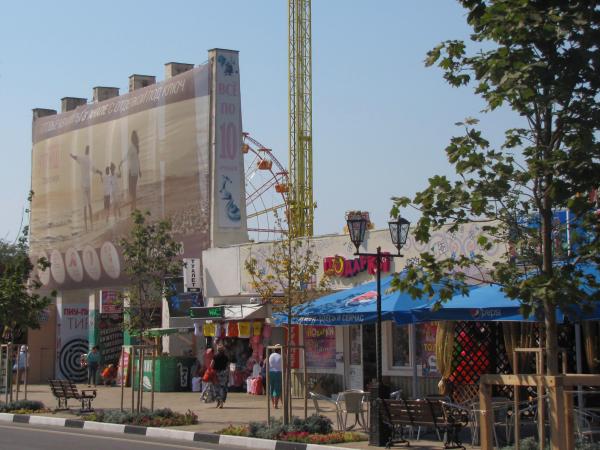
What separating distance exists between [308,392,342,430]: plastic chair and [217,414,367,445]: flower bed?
0.44m

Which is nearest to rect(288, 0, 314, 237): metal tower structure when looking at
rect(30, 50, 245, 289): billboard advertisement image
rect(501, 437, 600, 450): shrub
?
rect(30, 50, 245, 289): billboard advertisement image

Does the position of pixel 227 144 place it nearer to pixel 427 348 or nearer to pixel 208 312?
pixel 208 312

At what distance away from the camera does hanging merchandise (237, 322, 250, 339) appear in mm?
30891

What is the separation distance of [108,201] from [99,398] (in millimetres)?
12426

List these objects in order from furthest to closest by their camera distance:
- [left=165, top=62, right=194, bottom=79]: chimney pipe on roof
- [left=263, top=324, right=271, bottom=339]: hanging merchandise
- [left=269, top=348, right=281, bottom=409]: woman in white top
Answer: [left=165, top=62, right=194, bottom=79]: chimney pipe on roof < [left=263, top=324, right=271, bottom=339]: hanging merchandise < [left=269, top=348, right=281, bottom=409]: woman in white top

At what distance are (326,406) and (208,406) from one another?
311cm

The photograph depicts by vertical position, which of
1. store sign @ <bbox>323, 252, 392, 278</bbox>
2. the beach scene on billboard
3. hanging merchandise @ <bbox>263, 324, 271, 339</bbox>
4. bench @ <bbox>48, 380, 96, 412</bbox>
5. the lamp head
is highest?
the beach scene on billboard

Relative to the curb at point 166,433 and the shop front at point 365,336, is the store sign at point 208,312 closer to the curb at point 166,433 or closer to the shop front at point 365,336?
the shop front at point 365,336

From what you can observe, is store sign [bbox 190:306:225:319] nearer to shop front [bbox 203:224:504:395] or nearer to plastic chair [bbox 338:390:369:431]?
shop front [bbox 203:224:504:395]

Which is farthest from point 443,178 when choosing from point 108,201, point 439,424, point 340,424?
point 108,201

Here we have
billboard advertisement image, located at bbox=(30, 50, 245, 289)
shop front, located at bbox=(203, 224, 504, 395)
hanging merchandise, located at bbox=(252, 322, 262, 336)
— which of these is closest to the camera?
shop front, located at bbox=(203, 224, 504, 395)

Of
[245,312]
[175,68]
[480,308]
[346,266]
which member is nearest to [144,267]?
[346,266]

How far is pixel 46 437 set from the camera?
1880 cm

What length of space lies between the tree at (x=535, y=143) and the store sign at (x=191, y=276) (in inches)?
890
